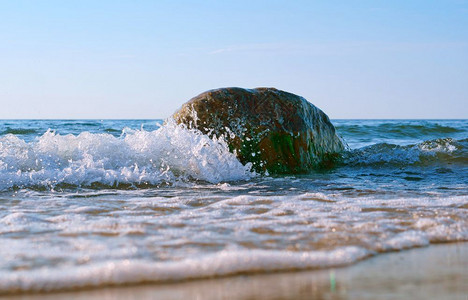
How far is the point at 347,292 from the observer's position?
1816mm

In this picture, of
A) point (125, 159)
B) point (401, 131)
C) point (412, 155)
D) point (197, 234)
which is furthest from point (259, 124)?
point (401, 131)

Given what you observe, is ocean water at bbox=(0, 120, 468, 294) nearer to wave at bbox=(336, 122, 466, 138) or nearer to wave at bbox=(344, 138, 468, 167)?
wave at bbox=(344, 138, 468, 167)

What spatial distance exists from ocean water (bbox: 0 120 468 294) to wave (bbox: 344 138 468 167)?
56 mm

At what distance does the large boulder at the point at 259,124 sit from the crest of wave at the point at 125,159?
0.63 feet

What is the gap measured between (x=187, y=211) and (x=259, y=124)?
8.40 feet

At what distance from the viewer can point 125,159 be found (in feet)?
17.1

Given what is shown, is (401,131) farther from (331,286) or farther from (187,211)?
(331,286)

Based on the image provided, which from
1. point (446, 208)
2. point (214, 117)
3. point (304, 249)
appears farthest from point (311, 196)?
point (214, 117)

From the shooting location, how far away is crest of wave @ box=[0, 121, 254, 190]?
15.5 ft

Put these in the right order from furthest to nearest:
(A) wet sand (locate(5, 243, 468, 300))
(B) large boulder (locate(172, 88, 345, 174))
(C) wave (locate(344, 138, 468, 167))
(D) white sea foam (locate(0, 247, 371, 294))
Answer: (C) wave (locate(344, 138, 468, 167)), (B) large boulder (locate(172, 88, 345, 174)), (D) white sea foam (locate(0, 247, 371, 294)), (A) wet sand (locate(5, 243, 468, 300))

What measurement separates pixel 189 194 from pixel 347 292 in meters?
2.46

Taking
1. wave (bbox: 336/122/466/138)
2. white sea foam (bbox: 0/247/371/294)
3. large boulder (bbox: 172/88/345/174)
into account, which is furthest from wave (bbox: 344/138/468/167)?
wave (bbox: 336/122/466/138)

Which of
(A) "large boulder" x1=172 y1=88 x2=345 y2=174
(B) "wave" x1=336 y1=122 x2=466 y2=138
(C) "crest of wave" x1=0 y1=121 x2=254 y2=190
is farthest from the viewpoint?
(B) "wave" x1=336 y1=122 x2=466 y2=138

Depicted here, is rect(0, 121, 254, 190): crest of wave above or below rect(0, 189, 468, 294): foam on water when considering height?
above
